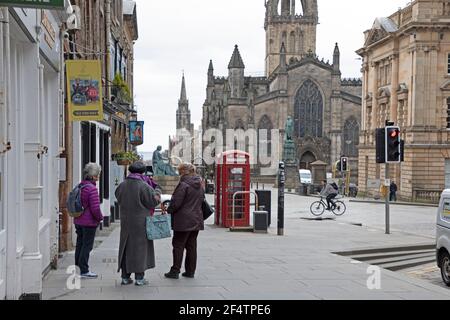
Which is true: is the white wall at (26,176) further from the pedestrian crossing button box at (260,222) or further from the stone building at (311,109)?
the stone building at (311,109)

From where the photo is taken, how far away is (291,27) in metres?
113

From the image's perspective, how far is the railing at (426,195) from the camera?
4500 centimetres

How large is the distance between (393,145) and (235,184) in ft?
15.5

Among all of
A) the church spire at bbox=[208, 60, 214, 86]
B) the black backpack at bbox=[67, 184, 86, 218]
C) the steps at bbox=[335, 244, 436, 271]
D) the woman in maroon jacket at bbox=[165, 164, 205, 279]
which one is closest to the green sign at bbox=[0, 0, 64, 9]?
the black backpack at bbox=[67, 184, 86, 218]

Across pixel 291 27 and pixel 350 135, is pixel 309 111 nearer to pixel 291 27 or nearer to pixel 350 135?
pixel 350 135

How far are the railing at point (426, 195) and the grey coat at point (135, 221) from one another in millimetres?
37457

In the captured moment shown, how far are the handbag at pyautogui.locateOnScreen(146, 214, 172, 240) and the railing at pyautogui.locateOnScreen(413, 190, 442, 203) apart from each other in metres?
37.2

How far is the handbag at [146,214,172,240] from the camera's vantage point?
9.38 m

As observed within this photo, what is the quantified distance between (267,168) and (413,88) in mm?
42257

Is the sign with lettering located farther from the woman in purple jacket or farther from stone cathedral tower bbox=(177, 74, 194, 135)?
stone cathedral tower bbox=(177, 74, 194, 135)

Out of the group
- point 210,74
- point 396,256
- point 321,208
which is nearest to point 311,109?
point 210,74

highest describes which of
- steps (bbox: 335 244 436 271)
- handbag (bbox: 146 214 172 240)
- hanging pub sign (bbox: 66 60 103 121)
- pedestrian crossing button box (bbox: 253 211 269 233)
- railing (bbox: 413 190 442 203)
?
hanging pub sign (bbox: 66 60 103 121)
